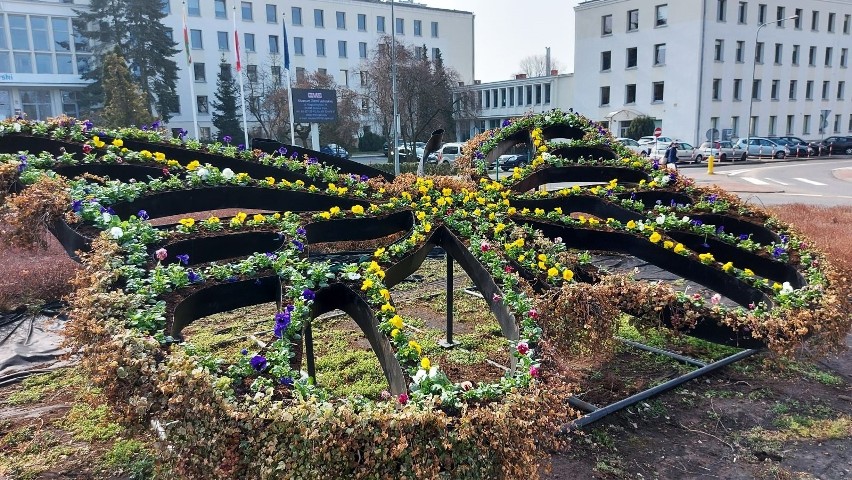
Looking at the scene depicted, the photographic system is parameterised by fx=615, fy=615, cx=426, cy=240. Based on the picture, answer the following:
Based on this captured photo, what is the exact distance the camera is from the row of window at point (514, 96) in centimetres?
5678

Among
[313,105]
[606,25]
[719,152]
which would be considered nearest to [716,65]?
[719,152]

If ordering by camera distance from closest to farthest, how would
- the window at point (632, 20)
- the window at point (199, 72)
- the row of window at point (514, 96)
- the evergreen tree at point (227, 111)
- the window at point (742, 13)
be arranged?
the window at point (742, 13) < the window at point (632, 20) < the evergreen tree at point (227, 111) < the window at point (199, 72) < the row of window at point (514, 96)

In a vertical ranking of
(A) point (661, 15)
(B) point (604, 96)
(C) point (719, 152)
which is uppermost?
(A) point (661, 15)

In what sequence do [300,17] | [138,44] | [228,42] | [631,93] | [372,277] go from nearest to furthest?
[372,277]
[138,44]
[631,93]
[228,42]
[300,17]

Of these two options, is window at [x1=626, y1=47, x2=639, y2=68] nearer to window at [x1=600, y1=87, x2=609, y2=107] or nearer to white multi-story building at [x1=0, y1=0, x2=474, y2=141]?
window at [x1=600, y1=87, x2=609, y2=107]

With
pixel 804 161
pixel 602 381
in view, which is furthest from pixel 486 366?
pixel 804 161

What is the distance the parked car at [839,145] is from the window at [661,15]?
14.6 meters

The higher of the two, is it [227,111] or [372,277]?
[227,111]

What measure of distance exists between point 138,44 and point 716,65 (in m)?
42.9

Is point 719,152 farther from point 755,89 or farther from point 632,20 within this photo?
point 632,20

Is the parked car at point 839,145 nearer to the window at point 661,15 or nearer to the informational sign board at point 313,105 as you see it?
the window at point 661,15

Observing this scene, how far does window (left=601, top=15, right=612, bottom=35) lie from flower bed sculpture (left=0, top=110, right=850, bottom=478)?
46.1 meters

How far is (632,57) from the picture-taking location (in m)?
49.0

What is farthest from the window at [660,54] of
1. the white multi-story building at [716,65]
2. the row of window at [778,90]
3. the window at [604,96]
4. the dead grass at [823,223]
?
the dead grass at [823,223]
